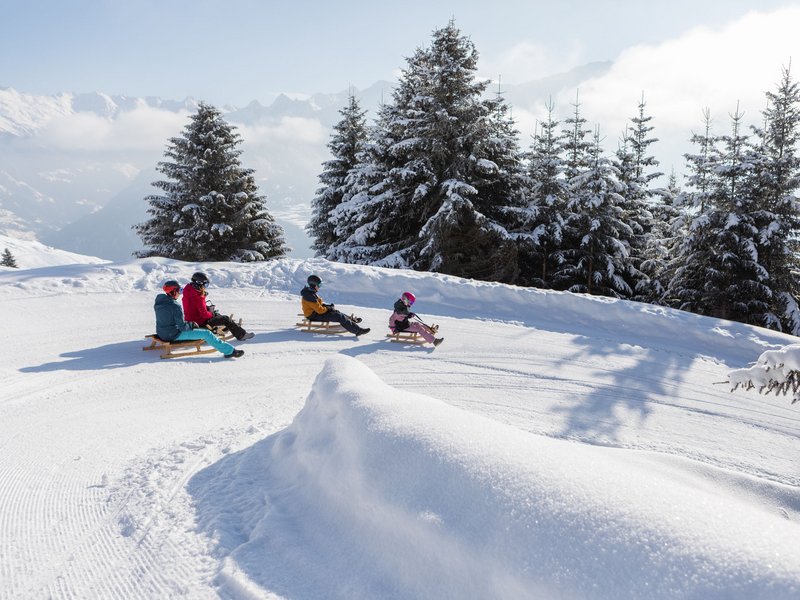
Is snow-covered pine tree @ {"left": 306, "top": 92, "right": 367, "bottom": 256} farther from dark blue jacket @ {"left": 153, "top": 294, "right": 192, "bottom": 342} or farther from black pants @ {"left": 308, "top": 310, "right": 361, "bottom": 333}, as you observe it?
dark blue jacket @ {"left": 153, "top": 294, "right": 192, "bottom": 342}

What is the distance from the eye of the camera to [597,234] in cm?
1816

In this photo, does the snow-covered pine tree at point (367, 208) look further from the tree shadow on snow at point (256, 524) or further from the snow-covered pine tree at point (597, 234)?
the tree shadow on snow at point (256, 524)

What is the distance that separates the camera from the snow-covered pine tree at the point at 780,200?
576 inches

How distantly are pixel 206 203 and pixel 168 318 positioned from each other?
1537 centimetres

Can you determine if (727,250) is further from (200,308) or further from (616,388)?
(200,308)

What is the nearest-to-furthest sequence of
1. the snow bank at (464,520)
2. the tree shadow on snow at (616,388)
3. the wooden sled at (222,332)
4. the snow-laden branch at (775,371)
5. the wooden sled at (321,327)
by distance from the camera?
1. the snow bank at (464,520)
2. the snow-laden branch at (775,371)
3. the tree shadow on snow at (616,388)
4. the wooden sled at (222,332)
5. the wooden sled at (321,327)

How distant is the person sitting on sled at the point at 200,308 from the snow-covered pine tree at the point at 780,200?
1431 centimetres

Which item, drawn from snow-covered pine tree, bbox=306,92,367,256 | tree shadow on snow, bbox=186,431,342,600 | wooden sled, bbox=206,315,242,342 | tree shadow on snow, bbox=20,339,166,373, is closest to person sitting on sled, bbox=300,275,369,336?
wooden sled, bbox=206,315,242,342

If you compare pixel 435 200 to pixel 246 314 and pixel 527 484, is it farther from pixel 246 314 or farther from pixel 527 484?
pixel 527 484

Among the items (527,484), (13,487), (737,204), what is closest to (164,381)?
(13,487)

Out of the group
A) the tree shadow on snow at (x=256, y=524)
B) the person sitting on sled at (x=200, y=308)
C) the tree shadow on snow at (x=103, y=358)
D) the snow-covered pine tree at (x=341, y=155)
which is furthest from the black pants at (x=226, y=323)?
the snow-covered pine tree at (x=341, y=155)

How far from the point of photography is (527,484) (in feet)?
9.80

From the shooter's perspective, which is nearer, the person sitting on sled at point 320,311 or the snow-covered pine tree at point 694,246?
the person sitting on sled at point 320,311

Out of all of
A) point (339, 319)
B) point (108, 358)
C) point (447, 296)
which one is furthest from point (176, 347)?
point (447, 296)
